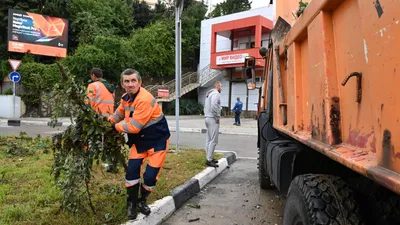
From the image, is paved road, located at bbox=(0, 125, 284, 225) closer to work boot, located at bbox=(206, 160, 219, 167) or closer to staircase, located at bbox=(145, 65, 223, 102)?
work boot, located at bbox=(206, 160, 219, 167)

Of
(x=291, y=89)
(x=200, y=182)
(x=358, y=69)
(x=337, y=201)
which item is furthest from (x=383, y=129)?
(x=200, y=182)

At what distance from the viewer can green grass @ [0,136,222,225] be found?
322cm

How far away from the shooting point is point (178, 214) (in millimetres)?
3930

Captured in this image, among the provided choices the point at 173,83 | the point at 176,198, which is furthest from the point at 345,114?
the point at 173,83

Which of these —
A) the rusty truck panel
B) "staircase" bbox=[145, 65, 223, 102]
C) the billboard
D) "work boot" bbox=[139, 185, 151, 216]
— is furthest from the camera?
"staircase" bbox=[145, 65, 223, 102]

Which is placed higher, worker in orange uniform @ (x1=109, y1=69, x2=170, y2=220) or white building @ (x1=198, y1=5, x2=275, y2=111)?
white building @ (x1=198, y1=5, x2=275, y2=111)

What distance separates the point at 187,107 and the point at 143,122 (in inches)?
933

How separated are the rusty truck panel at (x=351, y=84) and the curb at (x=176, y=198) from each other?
1762 millimetres

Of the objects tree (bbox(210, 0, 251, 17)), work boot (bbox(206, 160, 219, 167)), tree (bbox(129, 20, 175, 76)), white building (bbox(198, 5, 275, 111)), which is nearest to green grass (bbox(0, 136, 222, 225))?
work boot (bbox(206, 160, 219, 167))

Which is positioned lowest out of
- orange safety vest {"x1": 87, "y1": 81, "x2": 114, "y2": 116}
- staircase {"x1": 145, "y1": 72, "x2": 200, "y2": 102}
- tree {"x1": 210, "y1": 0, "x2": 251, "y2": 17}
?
orange safety vest {"x1": 87, "y1": 81, "x2": 114, "y2": 116}

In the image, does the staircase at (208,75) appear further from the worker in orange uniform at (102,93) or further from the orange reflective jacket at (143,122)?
the orange reflective jacket at (143,122)

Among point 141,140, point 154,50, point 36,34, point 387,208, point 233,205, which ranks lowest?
point 233,205

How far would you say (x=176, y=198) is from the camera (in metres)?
4.12

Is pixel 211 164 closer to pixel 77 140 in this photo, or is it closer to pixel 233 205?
pixel 233 205
